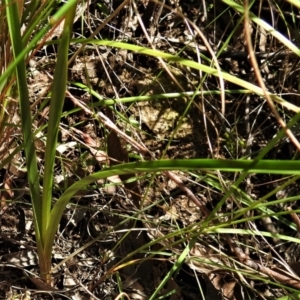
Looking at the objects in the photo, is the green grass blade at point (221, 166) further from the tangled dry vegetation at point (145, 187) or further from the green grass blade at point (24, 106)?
the tangled dry vegetation at point (145, 187)

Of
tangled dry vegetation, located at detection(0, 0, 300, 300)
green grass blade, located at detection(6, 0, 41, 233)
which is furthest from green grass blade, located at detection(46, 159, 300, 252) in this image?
tangled dry vegetation, located at detection(0, 0, 300, 300)

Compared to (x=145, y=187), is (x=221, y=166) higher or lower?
higher

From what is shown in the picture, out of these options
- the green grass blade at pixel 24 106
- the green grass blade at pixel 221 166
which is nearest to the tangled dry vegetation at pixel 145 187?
the green grass blade at pixel 24 106

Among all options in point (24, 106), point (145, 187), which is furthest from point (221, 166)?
point (145, 187)

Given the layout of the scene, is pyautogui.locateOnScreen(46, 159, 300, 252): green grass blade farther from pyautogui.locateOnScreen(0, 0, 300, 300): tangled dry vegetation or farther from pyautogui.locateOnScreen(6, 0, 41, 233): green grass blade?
pyautogui.locateOnScreen(0, 0, 300, 300): tangled dry vegetation

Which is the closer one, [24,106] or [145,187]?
[24,106]

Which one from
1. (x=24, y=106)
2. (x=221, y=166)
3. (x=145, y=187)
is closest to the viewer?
(x=221, y=166)

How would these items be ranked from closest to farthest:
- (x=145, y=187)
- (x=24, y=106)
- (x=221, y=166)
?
Answer: 1. (x=221, y=166)
2. (x=24, y=106)
3. (x=145, y=187)

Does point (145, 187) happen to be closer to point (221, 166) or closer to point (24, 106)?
point (24, 106)

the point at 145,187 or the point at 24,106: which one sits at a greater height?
the point at 24,106

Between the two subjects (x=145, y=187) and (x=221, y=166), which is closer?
(x=221, y=166)

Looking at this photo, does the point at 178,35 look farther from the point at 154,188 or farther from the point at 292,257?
the point at 292,257
